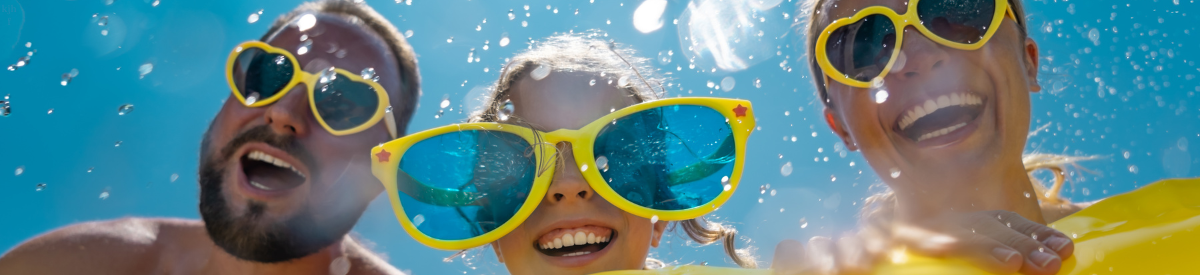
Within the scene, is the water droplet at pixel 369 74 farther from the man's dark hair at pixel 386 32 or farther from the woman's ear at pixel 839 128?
the woman's ear at pixel 839 128

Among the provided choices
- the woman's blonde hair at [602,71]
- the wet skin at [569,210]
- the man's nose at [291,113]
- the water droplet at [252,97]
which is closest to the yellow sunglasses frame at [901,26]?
the woman's blonde hair at [602,71]

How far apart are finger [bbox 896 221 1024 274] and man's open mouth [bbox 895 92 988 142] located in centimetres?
144

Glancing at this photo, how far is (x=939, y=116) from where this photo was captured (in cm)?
263

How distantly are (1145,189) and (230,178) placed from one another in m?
3.71

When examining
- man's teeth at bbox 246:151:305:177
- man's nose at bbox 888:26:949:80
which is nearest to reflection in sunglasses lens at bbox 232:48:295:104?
man's teeth at bbox 246:151:305:177

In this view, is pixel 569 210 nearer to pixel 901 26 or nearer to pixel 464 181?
pixel 464 181

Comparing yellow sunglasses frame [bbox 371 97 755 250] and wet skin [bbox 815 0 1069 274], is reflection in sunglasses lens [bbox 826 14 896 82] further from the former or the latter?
yellow sunglasses frame [bbox 371 97 755 250]

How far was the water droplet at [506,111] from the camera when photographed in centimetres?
227

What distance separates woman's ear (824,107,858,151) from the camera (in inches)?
112

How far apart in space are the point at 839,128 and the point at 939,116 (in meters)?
0.46

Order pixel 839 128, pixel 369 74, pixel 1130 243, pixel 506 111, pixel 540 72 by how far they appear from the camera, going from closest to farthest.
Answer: pixel 1130 243 < pixel 506 111 < pixel 540 72 < pixel 839 128 < pixel 369 74

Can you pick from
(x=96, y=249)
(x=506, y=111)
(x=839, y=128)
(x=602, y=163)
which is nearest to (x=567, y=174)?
(x=602, y=163)

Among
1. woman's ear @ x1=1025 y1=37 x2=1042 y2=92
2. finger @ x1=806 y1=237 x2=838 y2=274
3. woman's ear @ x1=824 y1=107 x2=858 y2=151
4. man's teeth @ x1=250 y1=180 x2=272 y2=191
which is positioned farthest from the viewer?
man's teeth @ x1=250 y1=180 x2=272 y2=191

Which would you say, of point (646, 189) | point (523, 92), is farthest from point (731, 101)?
point (523, 92)
